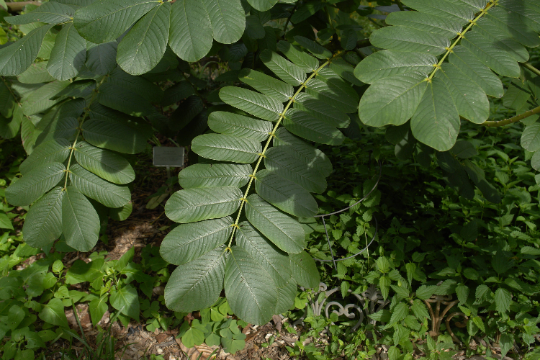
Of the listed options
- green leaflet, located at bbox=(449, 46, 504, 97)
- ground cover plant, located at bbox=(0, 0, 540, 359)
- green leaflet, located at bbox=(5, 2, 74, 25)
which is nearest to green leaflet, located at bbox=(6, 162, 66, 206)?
ground cover plant, located at bbox=(0, 0, 540, 359)

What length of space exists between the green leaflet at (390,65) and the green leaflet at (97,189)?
0.89 meters

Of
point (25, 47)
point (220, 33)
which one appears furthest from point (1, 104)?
point (220, 33)

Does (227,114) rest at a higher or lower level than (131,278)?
higher

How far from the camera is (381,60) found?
90 cm

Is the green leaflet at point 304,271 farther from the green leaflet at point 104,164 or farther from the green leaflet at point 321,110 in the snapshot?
the green leaflet at point 104,164

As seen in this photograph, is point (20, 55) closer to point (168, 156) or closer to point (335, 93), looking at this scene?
point (335, 93)

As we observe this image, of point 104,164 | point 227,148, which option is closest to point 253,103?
point 227,148

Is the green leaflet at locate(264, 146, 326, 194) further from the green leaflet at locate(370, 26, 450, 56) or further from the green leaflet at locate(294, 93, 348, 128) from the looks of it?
the green leaflet at locate(370, 26, 450, 56)

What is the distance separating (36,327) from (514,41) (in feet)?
9.16

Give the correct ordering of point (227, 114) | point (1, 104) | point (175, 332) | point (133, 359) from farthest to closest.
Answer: point (175, 332)
point (133, 359)
point (1, 104)
point (227, 114)

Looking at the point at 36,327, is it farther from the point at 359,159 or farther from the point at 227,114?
the point at 359,159

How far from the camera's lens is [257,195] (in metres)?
1.07

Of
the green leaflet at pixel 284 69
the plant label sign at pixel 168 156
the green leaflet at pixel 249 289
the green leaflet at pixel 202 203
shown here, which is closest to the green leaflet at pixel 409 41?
the green leaflet at pixel 284 69

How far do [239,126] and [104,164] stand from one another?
1.67 feet
